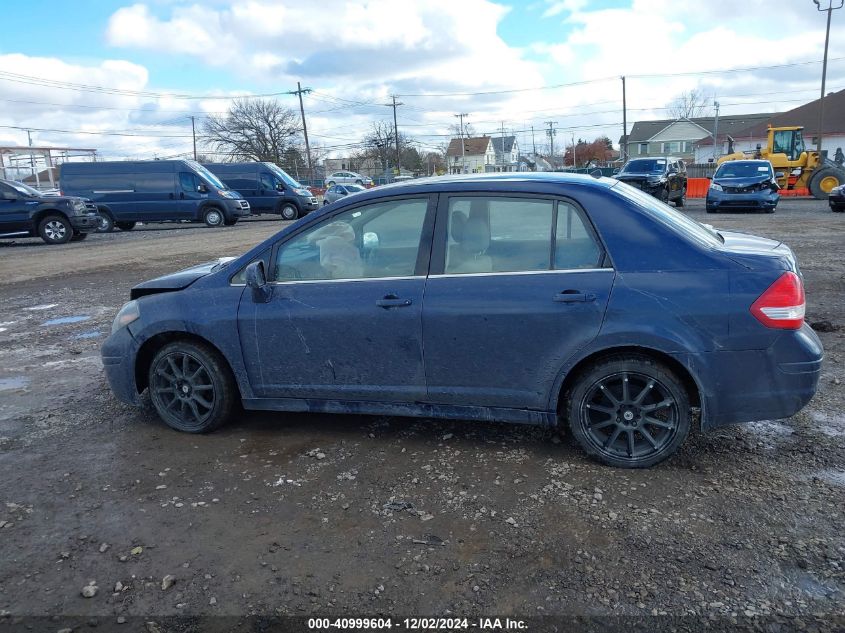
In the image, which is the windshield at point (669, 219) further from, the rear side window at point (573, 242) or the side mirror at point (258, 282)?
the side mirror at point (258, 282)

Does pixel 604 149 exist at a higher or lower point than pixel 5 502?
higher

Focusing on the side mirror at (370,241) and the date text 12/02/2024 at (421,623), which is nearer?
the date text 12/02/2024 at (421,623)

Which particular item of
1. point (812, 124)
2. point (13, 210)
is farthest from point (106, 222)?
point (812, 124)

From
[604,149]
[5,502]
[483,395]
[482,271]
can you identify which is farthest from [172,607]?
[604,149]

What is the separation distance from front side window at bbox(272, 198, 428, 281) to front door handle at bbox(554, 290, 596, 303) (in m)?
0.92

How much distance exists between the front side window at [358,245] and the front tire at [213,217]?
21.2 m

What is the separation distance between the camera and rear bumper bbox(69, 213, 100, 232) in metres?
18.3

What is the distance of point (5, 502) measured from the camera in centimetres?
348

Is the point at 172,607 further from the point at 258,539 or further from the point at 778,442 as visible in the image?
the point at 778,442

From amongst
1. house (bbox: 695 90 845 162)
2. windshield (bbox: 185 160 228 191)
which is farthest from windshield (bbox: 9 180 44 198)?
house (bbox: 695 90 845 162)

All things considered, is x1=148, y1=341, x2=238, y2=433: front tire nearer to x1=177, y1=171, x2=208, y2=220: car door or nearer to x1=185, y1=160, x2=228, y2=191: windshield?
x1=177, y1=171, x2=208, y2=220: car door

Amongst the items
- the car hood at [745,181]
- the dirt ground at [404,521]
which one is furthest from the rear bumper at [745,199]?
the dirt ground at [404,521]

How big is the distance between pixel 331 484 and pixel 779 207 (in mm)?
25835

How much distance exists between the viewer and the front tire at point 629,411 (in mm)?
3475
